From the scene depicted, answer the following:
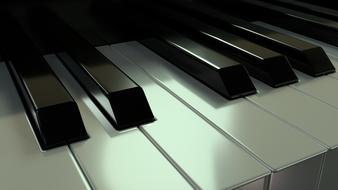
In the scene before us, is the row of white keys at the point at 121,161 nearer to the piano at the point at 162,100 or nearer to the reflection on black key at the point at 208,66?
the piano at the point at 162,100

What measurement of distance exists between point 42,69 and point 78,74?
59 mm

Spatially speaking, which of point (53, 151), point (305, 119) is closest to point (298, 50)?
point (305, 119)

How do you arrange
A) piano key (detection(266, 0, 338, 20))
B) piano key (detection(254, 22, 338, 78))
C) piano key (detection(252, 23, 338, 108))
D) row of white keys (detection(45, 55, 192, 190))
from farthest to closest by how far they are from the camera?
1. piano key (detection(266, 0, 338, 20))
2. piano key (detection(254, 22, 338, 78))
3. piano key (detection(252, 23, 338, 108))
4. row of white keys (detection(45, 55, 192, 190))

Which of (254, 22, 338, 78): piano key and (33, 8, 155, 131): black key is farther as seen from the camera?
(254, 22, 338, 78): piano key

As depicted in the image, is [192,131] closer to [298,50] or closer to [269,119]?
[269,119]

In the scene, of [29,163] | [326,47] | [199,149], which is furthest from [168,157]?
[326,47]

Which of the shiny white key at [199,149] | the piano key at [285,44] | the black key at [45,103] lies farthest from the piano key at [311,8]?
the black key at [45,103]

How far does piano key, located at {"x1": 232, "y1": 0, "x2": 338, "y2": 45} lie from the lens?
0.78 metres

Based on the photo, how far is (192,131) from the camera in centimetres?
49

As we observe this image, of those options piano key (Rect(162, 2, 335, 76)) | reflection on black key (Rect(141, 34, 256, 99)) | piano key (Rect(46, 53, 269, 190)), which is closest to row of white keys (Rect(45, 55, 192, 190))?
piano key (Rect(46, 53, 269, 190))

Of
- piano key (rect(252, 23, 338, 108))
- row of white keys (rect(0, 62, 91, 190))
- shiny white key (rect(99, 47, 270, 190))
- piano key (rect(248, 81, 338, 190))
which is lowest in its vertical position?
row of white keys (rect(0, 62, 91, 190))

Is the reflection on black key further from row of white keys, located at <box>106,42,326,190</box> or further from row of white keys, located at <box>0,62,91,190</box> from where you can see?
row of white keys, located at <box>0,62,91,190</box>

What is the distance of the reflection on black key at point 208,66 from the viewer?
58cm

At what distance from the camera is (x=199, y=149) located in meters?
0.46
